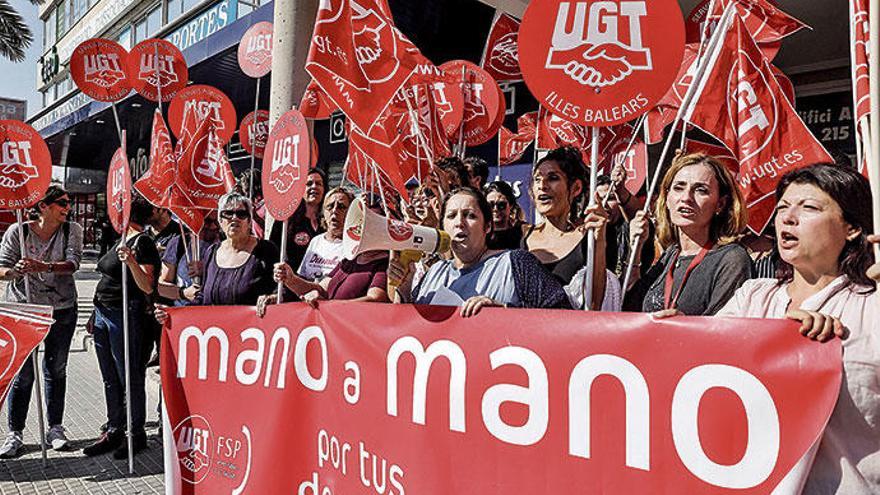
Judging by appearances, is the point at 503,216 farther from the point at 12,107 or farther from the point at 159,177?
the point at 12,107

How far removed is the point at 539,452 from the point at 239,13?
42.5ft

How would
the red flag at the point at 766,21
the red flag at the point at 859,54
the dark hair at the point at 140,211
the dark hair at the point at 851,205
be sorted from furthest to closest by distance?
1. the dark hair at the point at 140,211
2. the red flag at the point at 766,21
3. the red flag at the point at 859,54
4. the dark hair at the point at 851,205

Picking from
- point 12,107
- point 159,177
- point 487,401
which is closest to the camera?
point 487,401

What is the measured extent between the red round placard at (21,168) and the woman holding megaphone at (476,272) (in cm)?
313

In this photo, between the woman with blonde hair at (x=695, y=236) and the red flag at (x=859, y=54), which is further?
the woman with blonde hair at (x=695, y=236)

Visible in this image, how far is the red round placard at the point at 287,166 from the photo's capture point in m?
2.97

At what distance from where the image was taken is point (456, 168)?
163 inches

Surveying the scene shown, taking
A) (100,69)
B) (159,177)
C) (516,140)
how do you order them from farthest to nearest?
1. (100,69)
2. (516,140)
3. (159,177)

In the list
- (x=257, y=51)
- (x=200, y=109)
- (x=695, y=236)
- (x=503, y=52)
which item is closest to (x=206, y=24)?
(x=257, y=51)

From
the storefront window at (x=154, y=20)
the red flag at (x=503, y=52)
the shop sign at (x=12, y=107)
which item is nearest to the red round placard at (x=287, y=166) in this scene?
the red flag at (x=503, y=52)

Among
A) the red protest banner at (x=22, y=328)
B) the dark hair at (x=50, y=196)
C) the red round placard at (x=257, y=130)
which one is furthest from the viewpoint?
the red round placard at (x=257, y=130)

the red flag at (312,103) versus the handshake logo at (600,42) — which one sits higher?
the red flag at (312,103)

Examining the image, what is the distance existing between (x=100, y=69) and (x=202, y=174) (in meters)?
2.90

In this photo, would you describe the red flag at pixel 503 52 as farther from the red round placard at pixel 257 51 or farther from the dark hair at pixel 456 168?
the red round placard at pixel 257 51
